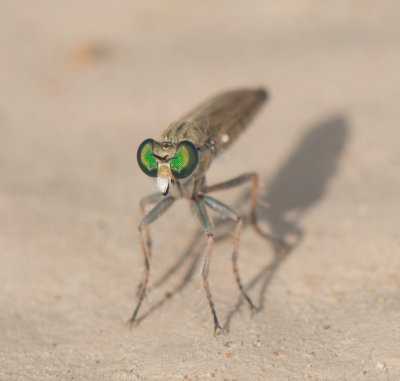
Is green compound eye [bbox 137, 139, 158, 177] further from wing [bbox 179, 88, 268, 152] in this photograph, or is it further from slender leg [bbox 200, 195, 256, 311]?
wing [bbox 179, 88, 268, 152]

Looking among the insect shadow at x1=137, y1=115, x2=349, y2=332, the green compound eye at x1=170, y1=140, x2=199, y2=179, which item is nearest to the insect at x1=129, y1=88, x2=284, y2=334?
the green compound eye at x1=170, y1=140, x2=199, y2=179

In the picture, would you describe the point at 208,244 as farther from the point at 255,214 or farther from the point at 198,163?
the point at 255,214

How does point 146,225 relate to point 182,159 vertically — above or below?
below

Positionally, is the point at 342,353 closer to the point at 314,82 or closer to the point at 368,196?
the point at 368,196

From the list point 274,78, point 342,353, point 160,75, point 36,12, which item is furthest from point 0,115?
point 342,353

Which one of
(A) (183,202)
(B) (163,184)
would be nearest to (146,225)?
(B) (163,184)

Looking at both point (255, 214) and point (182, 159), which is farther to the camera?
point (255, 214)

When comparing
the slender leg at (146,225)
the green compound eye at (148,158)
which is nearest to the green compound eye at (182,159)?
the green compound eye at (148,158)
